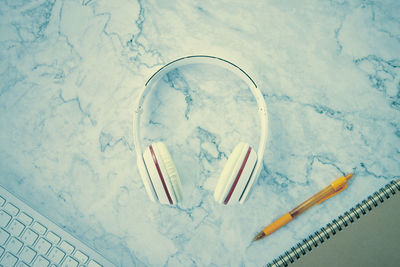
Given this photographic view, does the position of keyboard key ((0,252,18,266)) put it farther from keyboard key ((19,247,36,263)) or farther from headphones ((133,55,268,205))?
headphones ((133,55,268,205))

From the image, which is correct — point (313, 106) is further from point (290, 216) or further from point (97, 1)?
point (97, 1)

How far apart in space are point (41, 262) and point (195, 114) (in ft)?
1.47

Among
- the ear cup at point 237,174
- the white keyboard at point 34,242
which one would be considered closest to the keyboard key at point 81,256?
the white keyboard at point 34,242

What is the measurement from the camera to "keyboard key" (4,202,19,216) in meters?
0.62

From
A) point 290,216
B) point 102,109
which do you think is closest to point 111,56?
point 102,109

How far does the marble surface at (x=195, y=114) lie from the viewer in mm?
650

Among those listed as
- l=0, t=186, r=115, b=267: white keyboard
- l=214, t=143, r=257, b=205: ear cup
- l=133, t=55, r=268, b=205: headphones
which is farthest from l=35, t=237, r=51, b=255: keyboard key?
l=214, t=143, r=257, b=205: ear cup

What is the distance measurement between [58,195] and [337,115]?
2.15 feet

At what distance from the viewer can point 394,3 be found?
25.3 inches

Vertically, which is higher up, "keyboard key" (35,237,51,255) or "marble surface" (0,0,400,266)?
"marble surface" (0,0,400,266)

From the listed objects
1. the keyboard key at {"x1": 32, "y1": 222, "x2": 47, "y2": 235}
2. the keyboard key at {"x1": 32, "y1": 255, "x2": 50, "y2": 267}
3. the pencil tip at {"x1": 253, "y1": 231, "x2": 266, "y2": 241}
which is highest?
the pencil tip at {"x1": 253, "y1": 231, "x2": 266, "y2": 241}

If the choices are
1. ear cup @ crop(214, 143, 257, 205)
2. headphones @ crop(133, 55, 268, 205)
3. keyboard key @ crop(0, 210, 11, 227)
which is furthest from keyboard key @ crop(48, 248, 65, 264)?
ear cup @ crop(214, 143, 257, 205)

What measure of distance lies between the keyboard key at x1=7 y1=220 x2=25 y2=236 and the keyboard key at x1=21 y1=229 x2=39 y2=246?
12 mm

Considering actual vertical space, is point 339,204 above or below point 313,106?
below
